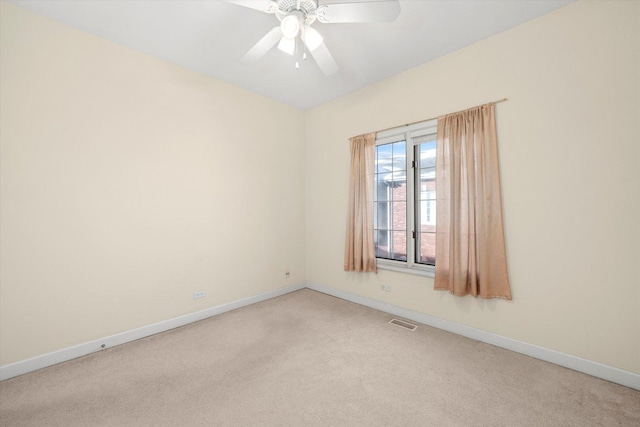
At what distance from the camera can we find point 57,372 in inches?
82.3

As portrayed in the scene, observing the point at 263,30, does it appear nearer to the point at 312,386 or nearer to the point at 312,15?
the point at 312,15

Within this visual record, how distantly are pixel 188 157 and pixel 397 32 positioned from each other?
8.75ft

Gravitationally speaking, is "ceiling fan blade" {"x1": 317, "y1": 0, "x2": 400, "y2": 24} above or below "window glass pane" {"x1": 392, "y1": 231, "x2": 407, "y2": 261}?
above

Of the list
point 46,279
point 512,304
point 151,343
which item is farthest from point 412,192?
point 46,279

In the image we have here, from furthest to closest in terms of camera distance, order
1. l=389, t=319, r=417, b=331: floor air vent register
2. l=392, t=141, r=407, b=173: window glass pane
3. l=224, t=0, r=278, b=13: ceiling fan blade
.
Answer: l=392, t=141, r=407, b=173: window glass pane < l=389, t=319, r=417, b=331: floor air vent register < l=224, t=0, r=278, b=13: ceiling fan blade

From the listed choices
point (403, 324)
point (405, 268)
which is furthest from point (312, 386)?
point (405, 268)

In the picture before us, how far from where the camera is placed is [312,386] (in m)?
1.90

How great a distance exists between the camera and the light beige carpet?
1612 millimetres

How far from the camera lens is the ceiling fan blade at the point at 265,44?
A: 1959mm

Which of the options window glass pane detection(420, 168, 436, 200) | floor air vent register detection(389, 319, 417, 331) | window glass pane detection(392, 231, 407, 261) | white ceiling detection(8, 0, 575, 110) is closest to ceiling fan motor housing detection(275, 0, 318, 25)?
white ceiling detection(8, 0, 575, 110)

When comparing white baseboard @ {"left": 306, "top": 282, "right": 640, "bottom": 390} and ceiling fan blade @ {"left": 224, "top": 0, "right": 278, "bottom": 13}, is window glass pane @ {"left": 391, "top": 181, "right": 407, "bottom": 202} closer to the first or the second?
white baseboard @ {"left": 306, "top": 282, "right": 640, "bottom": 390}

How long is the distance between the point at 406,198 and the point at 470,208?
78 cm

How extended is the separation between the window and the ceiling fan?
153cm

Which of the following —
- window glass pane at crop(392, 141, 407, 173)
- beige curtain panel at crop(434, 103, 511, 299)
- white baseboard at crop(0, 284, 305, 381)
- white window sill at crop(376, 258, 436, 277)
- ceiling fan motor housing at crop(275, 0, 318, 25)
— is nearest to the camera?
ceiling fan motor housing at crop(275, 0, 318, 25)
